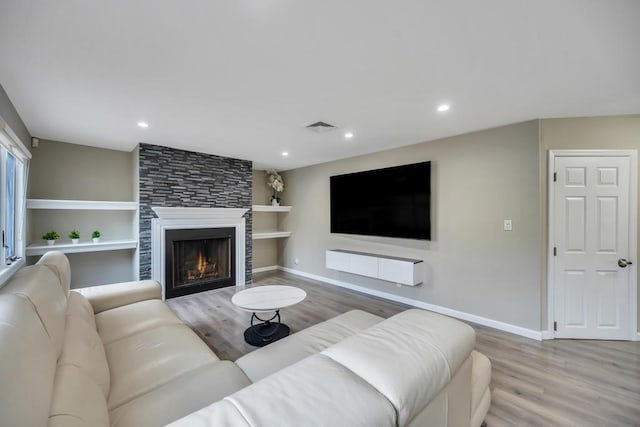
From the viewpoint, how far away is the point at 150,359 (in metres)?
1.57

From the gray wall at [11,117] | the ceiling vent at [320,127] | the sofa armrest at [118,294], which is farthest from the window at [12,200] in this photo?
the ceiling vent at [320,127]

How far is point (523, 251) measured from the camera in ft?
9.23

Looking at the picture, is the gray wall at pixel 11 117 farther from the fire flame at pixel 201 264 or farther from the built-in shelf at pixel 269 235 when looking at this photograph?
the built-in shelf at pixel 269 235

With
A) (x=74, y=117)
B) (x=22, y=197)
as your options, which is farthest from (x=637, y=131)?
(x=22, y=197)

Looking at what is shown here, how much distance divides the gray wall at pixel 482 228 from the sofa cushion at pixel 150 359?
291 centimetres

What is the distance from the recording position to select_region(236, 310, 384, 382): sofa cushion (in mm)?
1471

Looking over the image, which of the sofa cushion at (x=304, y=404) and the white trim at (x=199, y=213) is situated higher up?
the white trim at (x=199, y=213)

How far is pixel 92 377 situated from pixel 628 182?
14.5ft

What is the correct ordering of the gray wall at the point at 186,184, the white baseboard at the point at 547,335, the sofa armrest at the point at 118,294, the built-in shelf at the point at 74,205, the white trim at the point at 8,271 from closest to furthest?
the white trim at the point at 8,271
the sofa armrest at the point at 118,294
the white baseboard at the point at 547,335
the built-in shelf at the point at 74,205
the gray wall at the point at 186,184

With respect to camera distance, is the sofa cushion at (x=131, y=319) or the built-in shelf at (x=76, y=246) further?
the built-in shelf at (x=76, y=246)

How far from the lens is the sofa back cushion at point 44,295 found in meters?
1.16

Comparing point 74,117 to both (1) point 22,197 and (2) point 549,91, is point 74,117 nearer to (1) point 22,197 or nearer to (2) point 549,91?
(1) point 22,197

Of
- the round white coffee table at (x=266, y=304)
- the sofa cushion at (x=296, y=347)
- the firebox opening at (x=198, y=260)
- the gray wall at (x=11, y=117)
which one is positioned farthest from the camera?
the firebox opening at (x=198, y=260)

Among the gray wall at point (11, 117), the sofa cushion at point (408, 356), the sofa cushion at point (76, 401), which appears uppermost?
the gray wall at point (11, 117)
